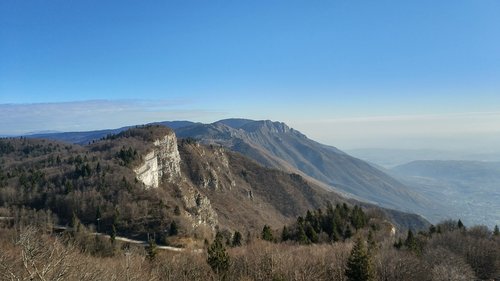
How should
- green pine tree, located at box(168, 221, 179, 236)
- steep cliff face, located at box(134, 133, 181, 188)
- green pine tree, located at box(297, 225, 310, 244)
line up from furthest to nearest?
steep cliff face, located at box(134, 133, 181, 188), green pine tree, located at box(168, 221, 179, 236), green pine tree, located at box(297, 225, 310, 244)

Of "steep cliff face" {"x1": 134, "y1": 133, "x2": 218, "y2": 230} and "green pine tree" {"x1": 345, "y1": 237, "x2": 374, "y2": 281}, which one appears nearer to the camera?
"green pine tree" {"x1": 345, "y1": 237, "x2": 374, "y2": 281}

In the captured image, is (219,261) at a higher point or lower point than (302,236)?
higher

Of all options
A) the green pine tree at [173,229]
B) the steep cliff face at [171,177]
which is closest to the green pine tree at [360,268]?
the green pine tree at [173,229]

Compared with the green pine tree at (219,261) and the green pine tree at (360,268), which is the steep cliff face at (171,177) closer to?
the green pine tree at (219,261)

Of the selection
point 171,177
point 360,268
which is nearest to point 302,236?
point 360,268

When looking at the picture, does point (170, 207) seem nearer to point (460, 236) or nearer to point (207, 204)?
point (207, 204)

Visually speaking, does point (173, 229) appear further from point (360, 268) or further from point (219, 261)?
point (360, 268)

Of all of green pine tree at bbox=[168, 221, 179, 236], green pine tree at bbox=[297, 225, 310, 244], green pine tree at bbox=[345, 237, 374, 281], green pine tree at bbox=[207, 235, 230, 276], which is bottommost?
green pine tree at bbox=[168, 221, 179, 236]

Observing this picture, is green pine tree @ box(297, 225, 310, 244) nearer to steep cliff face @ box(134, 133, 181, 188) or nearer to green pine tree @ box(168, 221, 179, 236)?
green pine tree @ box(168, 221, 179, 236)

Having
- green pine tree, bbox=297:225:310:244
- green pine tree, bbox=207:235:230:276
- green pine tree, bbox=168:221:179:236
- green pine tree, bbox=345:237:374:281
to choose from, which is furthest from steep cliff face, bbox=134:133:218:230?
green pine tree, bbox=345:237:374:281
